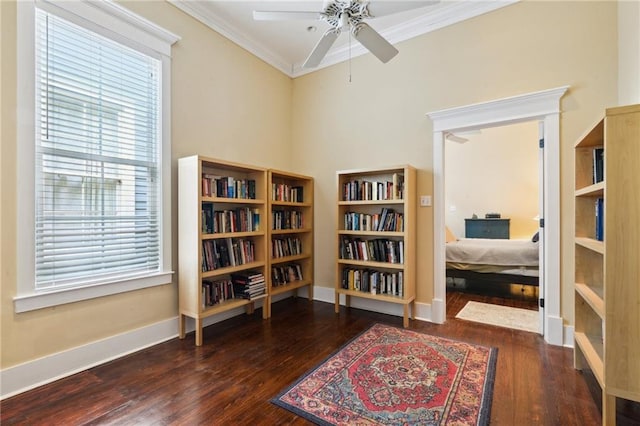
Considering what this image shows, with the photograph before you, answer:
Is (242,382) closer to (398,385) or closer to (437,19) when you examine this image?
(398,385)

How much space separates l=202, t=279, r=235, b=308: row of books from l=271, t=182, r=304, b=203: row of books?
1090mm

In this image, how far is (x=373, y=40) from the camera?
2.18 metres

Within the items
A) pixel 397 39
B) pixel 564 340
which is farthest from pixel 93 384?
pixel 397 39

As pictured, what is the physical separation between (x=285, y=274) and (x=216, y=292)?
1.02 m

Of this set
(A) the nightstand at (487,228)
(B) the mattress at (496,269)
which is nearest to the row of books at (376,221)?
(B) the mattress at (496,269)

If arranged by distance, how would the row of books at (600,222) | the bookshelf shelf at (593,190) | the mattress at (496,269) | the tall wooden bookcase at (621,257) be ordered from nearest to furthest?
the tall wooden bookcase at (621,257) < the bookshelf shelf at (593,190) < the row of books at (600,222) < the mattress at (496,269)

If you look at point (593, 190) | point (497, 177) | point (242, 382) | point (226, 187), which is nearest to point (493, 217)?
point (497, 177)

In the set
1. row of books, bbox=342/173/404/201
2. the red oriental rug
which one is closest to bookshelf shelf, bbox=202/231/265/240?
row of books, bbox=342/173/404/201

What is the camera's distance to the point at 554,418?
1.64 meters

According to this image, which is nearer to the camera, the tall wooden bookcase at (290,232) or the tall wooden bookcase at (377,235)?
the tall wooden bookcase at (377,235)

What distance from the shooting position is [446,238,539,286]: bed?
12.9 feet

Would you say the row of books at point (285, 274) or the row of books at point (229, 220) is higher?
the row of books at point (229, 220)

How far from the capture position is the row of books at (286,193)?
352 cm

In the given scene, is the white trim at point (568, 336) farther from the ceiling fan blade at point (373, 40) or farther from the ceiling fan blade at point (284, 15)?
the ceiling fan blade at point (284, 15)
